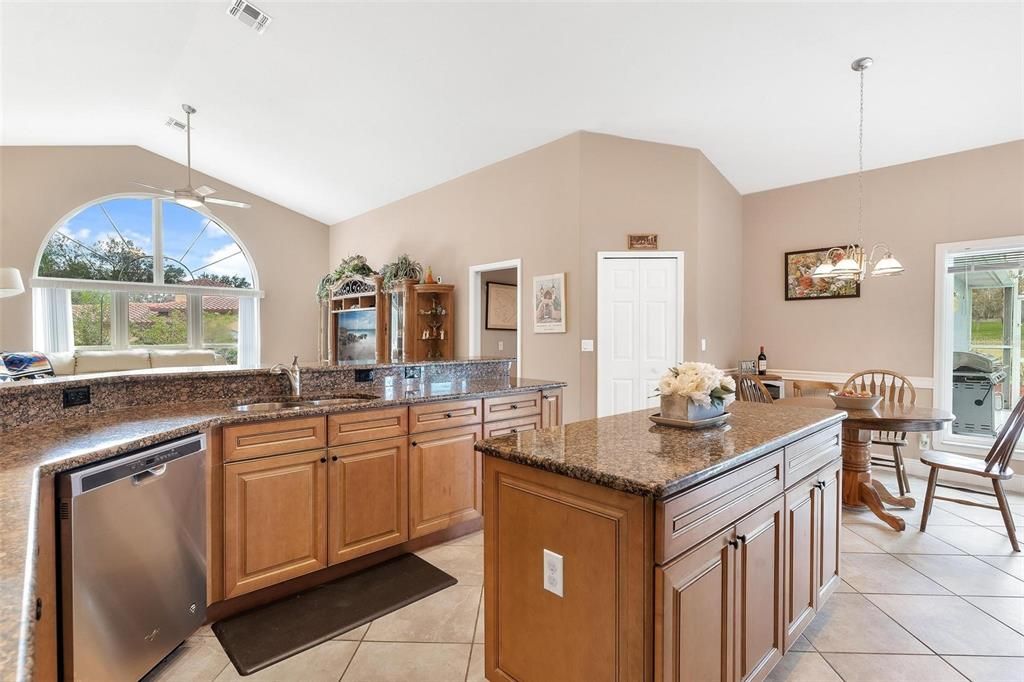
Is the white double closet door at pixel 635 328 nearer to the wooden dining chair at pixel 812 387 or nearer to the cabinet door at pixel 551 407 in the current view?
the cabinet door at pixel 551 407

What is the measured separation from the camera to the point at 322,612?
2203 mm

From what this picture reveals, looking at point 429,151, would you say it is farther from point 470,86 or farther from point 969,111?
point 969,111

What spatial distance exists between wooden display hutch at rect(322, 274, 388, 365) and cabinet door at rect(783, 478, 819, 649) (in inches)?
202

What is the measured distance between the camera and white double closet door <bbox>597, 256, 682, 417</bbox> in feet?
14.6

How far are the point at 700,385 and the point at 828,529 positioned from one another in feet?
3.24

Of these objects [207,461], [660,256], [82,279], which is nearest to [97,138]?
[82,279]

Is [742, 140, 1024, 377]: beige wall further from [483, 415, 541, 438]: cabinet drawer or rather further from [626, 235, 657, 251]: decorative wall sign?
[483, 415, 541, 438]: cabinet drawer

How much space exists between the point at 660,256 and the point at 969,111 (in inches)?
94.4

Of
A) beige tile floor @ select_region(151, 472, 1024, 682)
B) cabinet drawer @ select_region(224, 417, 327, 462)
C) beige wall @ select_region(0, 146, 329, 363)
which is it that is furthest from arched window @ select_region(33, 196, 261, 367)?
beige tile floor @ select_region(151, 472, 1024, 682)

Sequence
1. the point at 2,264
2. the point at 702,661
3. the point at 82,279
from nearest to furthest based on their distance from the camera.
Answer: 1. the point at 702,661
2. the point at 2,264
3. the point at 82,279

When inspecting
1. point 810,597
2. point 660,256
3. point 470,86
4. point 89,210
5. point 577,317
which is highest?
point 470,86

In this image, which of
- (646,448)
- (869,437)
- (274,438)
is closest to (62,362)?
(274,438)

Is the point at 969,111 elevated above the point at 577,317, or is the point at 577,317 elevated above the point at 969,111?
the point at 969,111

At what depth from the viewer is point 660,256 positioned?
4438 mm
